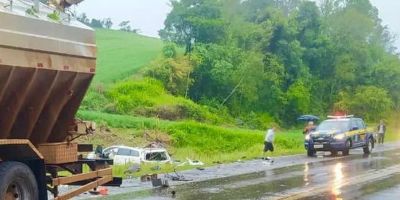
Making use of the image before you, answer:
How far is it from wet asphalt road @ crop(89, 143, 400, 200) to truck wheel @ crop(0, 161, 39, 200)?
4959mm

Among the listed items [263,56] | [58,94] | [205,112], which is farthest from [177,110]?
[58,94]

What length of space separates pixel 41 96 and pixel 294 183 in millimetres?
9769

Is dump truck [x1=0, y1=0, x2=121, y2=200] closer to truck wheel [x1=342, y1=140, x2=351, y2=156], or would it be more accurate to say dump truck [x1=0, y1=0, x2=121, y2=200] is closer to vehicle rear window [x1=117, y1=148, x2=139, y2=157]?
vehicle rear window [x1=117, y1=148, x2=139, y2=157]

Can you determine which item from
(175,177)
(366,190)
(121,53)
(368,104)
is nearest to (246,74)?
(368,104)

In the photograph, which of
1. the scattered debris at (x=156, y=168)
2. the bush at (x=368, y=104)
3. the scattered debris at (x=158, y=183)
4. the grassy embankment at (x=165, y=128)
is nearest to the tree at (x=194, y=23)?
the grassy embankment at (x=165, y=128)

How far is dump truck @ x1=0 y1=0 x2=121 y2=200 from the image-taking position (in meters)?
7.89

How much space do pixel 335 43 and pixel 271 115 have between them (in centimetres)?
1303

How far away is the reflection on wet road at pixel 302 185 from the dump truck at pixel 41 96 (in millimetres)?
4367

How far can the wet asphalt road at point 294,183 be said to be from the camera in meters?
14.1

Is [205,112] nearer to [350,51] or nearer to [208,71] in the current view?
[208,71]

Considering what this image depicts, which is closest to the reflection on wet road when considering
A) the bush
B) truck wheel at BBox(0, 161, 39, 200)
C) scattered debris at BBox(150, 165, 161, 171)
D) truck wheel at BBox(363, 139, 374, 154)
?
scattered debris at BBox(150, 165, 161, 171)

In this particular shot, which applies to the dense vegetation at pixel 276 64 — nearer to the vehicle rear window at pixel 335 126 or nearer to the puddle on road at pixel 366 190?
the vehicle rear window at pixel 335 126

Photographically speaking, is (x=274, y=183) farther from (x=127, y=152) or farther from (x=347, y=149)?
(x=347, y=149)

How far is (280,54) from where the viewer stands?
67.2 metres
